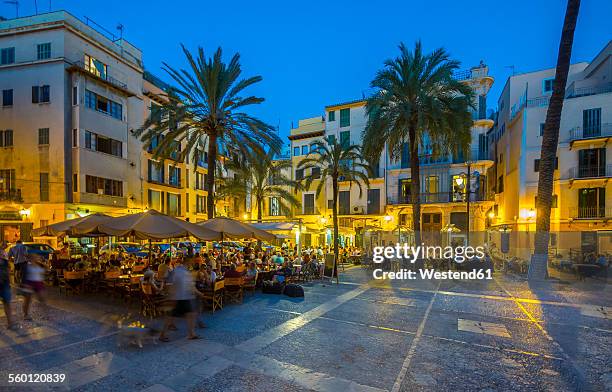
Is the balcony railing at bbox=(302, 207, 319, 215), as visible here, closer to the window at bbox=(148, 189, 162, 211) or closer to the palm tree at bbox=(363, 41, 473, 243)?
the window at bbox=(148, 189, 162, 211)

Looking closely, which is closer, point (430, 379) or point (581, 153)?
point (430, 379)

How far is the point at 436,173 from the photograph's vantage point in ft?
112

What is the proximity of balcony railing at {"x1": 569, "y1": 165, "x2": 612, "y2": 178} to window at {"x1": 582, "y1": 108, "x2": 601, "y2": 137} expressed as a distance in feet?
8.45

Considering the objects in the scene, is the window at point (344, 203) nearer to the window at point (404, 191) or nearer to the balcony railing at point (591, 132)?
the window at point (404, 191)

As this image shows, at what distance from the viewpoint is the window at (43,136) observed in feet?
88.9

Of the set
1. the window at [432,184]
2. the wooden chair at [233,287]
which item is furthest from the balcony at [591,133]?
the wooden chair at [233,287]

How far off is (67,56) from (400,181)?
3131cm

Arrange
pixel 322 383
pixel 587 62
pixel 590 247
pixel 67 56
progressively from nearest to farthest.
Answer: pixel 322 383 < pixel 590 247 < pixel 67 56 < pixel 587 62

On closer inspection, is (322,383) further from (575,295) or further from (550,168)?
(550,168)

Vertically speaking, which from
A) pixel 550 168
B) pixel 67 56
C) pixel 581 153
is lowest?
pixel 550 168

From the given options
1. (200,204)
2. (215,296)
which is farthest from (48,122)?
(215,296)

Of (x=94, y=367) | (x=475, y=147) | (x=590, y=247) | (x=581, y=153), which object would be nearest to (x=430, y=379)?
(x=94, y=367)

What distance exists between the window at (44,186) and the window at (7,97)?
269 inches

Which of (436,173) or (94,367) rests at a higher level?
(436,173)
